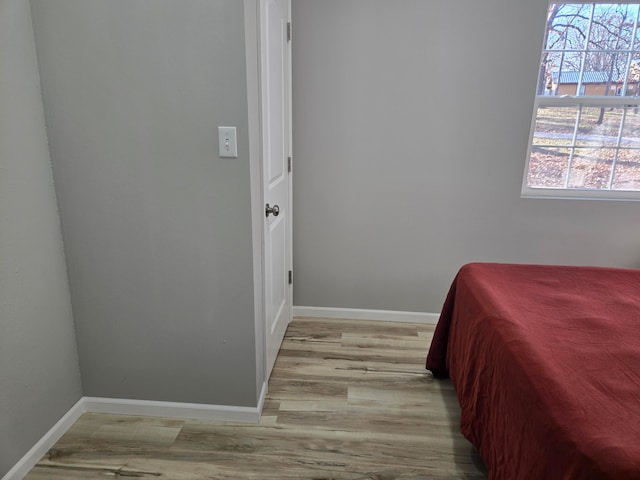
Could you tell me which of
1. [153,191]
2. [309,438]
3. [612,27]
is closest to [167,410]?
[309,438]

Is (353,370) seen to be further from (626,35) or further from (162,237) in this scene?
(626,35)

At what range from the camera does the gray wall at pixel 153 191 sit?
1549 millimetres

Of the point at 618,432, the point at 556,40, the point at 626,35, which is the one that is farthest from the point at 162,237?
the point at 626,35

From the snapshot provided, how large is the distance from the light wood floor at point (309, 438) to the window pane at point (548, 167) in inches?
55.9

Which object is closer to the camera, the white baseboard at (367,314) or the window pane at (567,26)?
the window pane at (567,26)

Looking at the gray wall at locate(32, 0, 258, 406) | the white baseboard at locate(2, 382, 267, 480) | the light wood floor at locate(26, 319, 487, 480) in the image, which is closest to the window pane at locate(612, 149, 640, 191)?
the light wood floor at locate(26, 319, 487, 480)

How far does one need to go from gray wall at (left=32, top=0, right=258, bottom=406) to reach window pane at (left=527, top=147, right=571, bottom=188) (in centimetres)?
195

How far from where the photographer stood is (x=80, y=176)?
1.69 m

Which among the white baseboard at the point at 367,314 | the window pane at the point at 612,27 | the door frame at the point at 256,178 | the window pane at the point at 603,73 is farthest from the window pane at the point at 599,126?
the door frame at the point at 256,178

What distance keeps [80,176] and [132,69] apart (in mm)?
470

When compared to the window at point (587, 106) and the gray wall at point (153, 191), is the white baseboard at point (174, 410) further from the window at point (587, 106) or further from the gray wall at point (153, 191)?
the window at point (587, 106)

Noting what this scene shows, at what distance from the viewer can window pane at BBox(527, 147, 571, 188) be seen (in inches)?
105

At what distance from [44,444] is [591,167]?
10.6 feet

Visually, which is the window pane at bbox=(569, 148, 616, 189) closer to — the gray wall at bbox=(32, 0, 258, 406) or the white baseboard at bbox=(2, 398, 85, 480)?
the gray wall at bbox=(32, 0, 258, 406)
